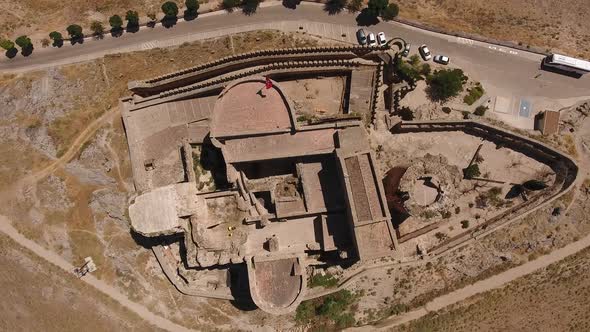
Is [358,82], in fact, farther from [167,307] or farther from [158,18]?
[167,307]

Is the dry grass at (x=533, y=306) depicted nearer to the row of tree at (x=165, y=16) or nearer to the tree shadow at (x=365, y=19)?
the tree shadow at (x=365, y=19)

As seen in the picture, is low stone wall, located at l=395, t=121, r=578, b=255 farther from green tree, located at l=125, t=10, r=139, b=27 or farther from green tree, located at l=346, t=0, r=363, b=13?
green tree, located at l=125, t=10, r=139, b=27

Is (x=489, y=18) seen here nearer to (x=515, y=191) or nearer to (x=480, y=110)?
(x=480, y=110)

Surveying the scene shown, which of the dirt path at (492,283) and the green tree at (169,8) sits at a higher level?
the green tree at (169,8)

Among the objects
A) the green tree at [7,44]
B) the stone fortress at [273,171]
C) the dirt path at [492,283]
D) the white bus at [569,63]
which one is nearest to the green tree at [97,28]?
the green tree at [7,44]

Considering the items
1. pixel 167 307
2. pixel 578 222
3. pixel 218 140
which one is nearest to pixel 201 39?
pixel 218 140

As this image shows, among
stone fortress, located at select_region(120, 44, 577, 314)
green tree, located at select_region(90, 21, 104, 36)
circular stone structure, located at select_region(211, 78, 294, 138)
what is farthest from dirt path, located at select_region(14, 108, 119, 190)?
circular stone structure, located at select_region(211, 78, 294, 138)

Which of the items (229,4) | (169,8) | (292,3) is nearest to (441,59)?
(292,3)
